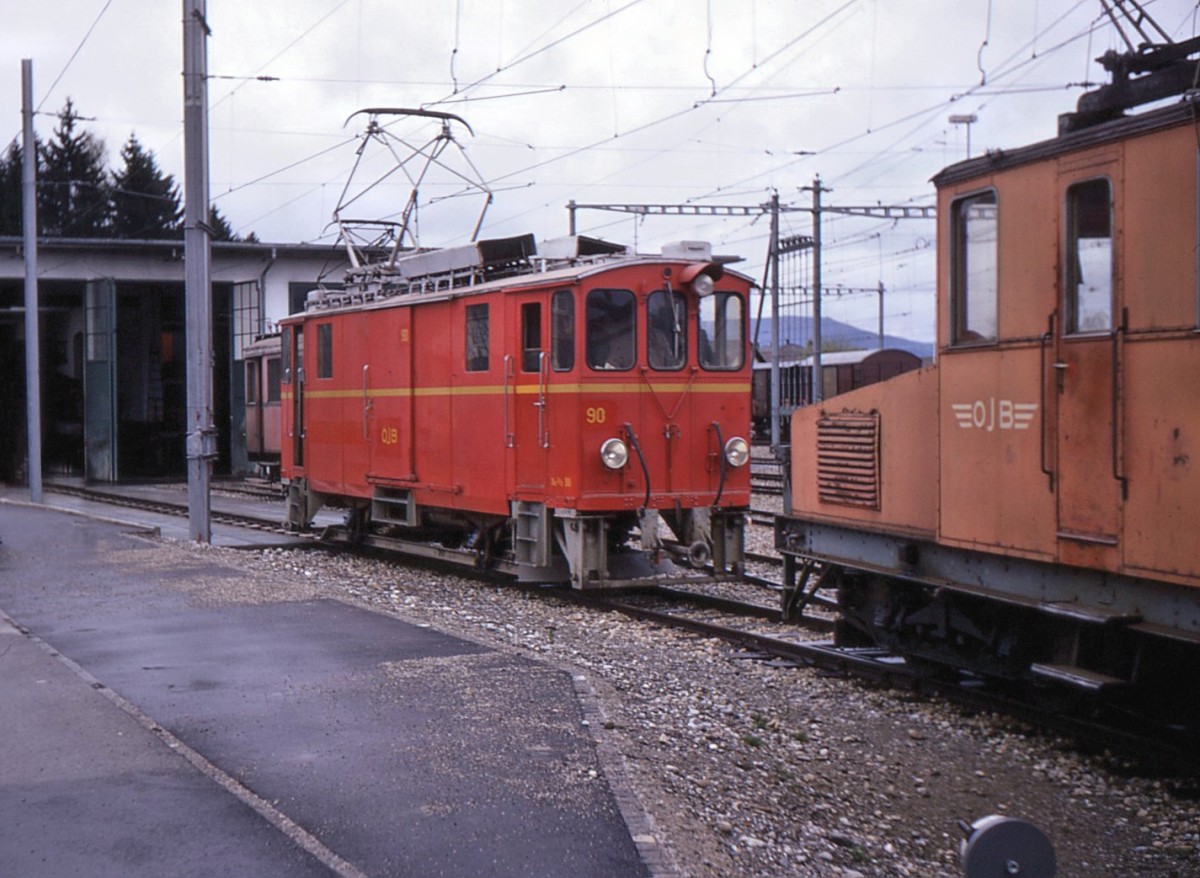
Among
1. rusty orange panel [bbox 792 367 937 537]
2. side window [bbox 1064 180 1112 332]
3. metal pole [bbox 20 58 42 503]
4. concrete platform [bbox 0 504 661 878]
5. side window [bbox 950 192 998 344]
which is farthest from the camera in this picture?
metal pole [bbox 20 58 42 503]

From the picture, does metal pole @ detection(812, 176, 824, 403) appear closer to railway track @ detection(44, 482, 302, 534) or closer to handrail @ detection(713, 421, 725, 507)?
railway track @ detection(44, 482, 302, 534)

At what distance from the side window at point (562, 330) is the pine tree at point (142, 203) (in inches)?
2606

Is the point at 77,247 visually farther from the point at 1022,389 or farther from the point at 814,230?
the point at 1022,389

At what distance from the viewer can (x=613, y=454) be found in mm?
13023

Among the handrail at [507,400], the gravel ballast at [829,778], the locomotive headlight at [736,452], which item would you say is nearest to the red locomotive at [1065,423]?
the gravel ballast at [829,778]

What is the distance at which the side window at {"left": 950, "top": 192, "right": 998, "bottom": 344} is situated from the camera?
784cm

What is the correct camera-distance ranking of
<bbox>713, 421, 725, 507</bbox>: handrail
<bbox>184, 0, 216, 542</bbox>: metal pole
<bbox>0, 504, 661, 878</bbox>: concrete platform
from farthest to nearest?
<bbox>184, 0, 216, 542</bbox>: metal pole < <bbox>713, 421, 725, 507</bbox>: handrail < <bbox>0, 504, 661, 878</bbox>: concrete platform

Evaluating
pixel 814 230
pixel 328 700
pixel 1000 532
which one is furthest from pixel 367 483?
→ pixel 814 230

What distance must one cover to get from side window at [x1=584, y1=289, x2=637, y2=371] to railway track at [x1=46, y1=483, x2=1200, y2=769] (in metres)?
2.45

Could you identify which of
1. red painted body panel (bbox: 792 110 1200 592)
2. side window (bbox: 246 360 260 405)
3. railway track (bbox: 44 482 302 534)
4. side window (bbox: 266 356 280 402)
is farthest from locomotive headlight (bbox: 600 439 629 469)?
side window (bbox: 246 360 260 405)

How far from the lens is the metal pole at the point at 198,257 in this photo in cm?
1844

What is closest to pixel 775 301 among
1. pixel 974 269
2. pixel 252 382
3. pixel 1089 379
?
pixel 252 382

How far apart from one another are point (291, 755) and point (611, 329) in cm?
702

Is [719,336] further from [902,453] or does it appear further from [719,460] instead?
A: [902,453]
